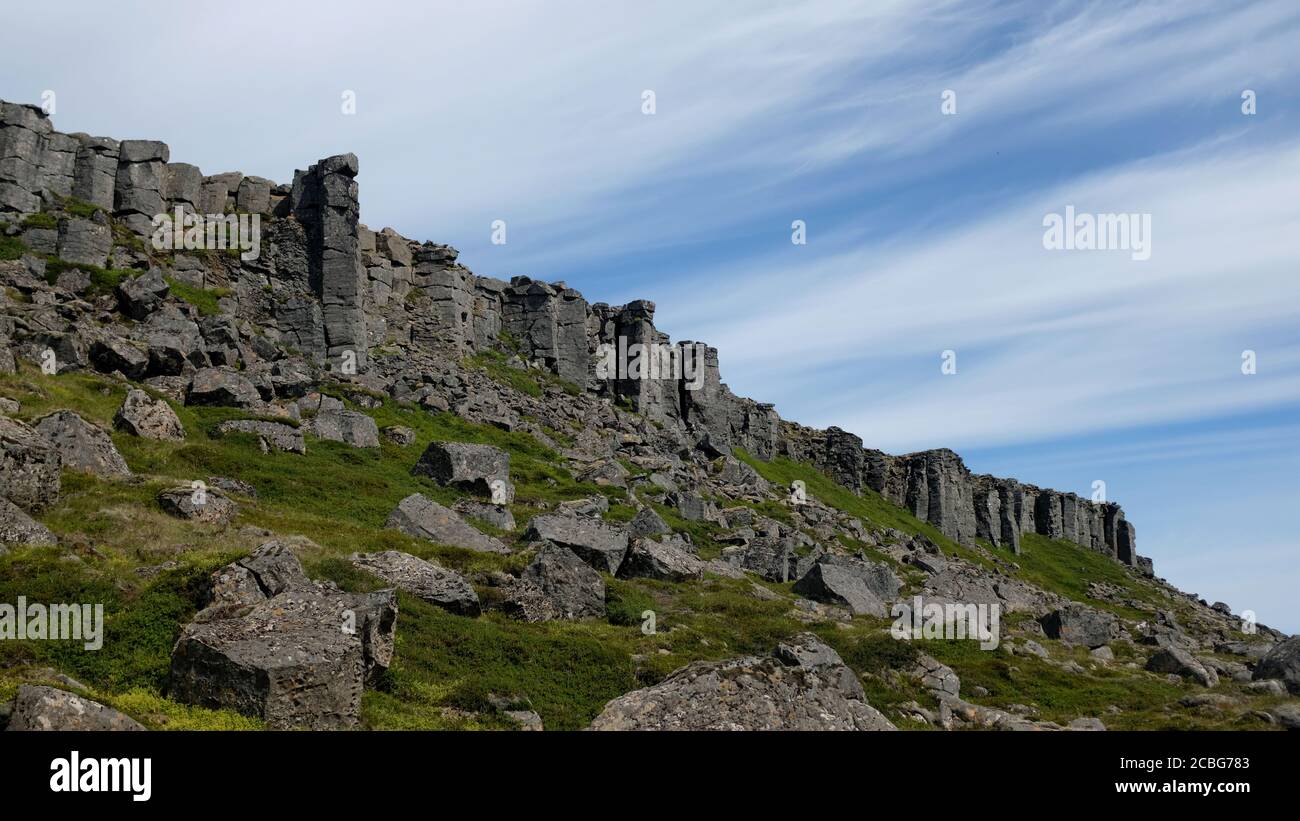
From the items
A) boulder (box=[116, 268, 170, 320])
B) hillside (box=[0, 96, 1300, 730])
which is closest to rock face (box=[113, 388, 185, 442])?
hillside (box=[0, 96, 1300, 730])

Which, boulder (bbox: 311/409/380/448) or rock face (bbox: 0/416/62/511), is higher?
boulder (bbox: 311/409/380/448)

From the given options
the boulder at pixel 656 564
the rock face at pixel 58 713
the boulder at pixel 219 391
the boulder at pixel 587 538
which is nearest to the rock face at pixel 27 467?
the rock face at pixel 58 713

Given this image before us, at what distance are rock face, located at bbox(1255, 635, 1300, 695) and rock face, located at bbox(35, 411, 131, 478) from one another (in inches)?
1883

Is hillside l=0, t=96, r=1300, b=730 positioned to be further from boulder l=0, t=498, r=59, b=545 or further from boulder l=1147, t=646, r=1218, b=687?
boulder l=1147, t=646, r=1218, b=687

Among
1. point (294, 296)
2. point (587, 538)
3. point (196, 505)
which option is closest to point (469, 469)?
point (587, 538)

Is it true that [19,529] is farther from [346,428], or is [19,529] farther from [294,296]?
[294,296]

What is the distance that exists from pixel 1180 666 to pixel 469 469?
37.0 meters

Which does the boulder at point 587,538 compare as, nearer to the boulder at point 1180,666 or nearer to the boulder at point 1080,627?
the boulder at point 1180,666

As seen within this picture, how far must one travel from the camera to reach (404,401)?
6850 cm

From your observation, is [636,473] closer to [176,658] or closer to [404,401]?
[404,401]

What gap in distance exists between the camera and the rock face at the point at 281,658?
1806 centimetres

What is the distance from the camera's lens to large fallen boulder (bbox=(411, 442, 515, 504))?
51.6 metres
